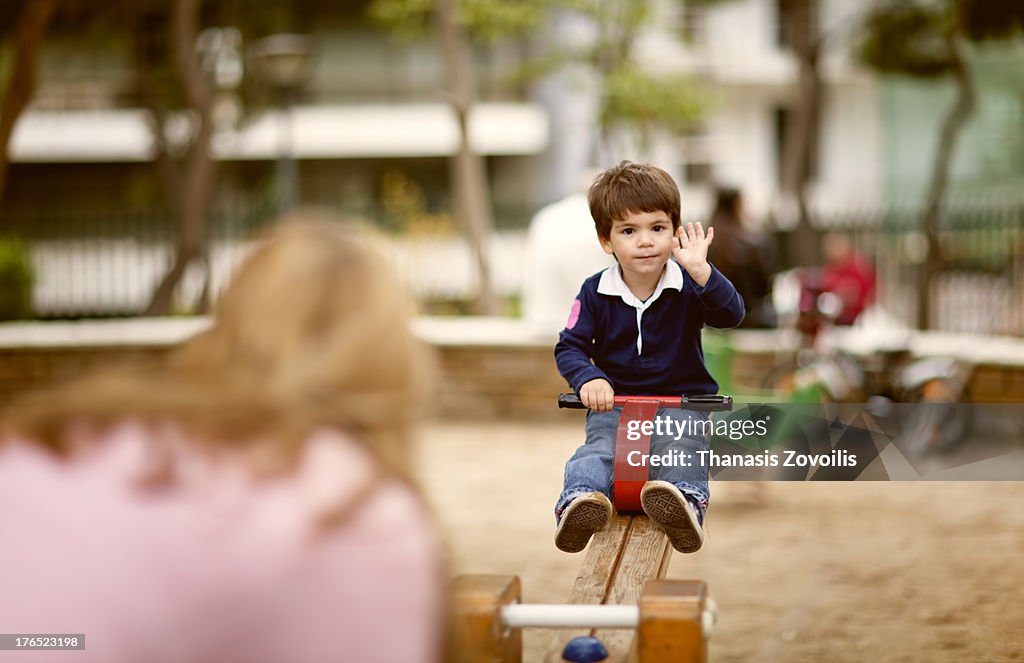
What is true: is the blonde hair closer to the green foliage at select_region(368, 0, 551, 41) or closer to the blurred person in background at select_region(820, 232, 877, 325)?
the blurred person in background at select_region(820, 232, 877, 325)

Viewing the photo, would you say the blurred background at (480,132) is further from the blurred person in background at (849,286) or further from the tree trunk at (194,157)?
the blurred person in background at (849,286)

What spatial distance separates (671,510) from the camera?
8.79 ft

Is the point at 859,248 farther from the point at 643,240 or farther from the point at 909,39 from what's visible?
the point at 643,240

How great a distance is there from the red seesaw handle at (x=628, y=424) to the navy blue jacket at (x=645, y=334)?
7cm

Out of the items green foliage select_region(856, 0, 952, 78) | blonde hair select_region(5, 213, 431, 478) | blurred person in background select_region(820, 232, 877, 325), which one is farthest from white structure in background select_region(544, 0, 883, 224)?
blonde hair select_region(5, 213, 431, 478)

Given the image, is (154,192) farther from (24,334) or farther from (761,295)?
(761,295)

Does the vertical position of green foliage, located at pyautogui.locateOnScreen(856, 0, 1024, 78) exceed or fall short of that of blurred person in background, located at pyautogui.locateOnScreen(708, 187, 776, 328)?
it exceeds it

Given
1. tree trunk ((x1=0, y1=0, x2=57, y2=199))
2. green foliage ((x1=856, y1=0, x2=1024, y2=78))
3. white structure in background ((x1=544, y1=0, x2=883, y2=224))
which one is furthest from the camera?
white structure in background ((x1=544, y1=0, x2=883, y2=224))

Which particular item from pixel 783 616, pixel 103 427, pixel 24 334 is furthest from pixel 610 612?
pixel 24 334

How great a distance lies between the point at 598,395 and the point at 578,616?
17.2 inches

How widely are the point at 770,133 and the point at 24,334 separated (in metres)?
26.9

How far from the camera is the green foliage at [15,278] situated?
17056 mm

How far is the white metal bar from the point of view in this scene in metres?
2.32

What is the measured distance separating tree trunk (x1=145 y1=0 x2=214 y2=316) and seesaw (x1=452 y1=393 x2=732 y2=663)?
13.0 meters
